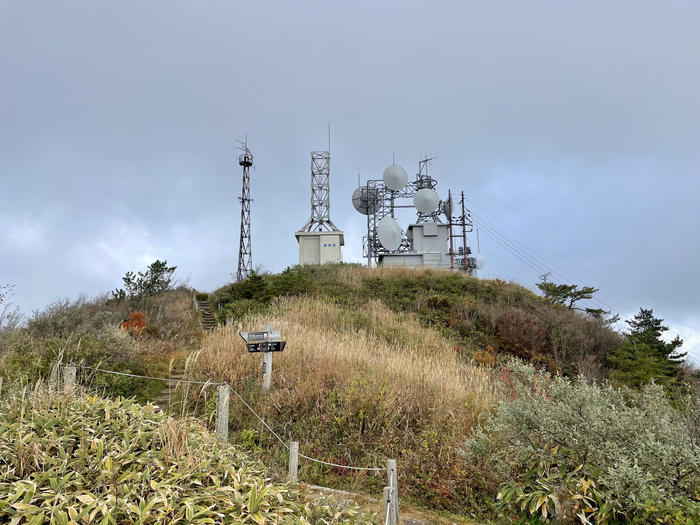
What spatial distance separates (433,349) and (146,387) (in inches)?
269

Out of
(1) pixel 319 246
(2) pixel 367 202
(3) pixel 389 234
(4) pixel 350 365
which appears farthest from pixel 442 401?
(2) pixel 367 202

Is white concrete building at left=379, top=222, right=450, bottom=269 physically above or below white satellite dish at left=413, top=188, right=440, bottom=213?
below

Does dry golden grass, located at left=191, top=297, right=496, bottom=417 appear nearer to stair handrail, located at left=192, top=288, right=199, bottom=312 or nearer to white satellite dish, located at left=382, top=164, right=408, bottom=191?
stair handrail, located at left=192, top=288, right=199, bottom=312

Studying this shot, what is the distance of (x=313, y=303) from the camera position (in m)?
15.0

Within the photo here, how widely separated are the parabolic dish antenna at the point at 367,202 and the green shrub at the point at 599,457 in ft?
96.5

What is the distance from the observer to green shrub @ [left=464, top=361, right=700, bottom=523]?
275 cm

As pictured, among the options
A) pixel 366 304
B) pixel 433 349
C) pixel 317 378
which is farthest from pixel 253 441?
pixel 366 304

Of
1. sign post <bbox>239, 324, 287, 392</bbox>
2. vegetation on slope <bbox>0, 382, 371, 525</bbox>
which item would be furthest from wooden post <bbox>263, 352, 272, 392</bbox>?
vegetation on slope <bbox>0, 382, 371, 525</bbox>

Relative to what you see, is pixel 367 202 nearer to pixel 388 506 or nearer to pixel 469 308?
pixel 469 308

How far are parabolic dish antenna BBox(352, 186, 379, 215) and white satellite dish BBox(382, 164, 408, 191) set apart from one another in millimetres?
1319

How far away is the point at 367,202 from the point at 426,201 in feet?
15.5

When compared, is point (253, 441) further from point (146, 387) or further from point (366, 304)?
point (366, 304)

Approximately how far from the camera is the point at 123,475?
10.8 feet

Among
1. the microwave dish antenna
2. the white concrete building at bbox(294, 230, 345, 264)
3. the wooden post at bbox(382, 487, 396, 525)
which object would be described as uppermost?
the microwave dish antenna
